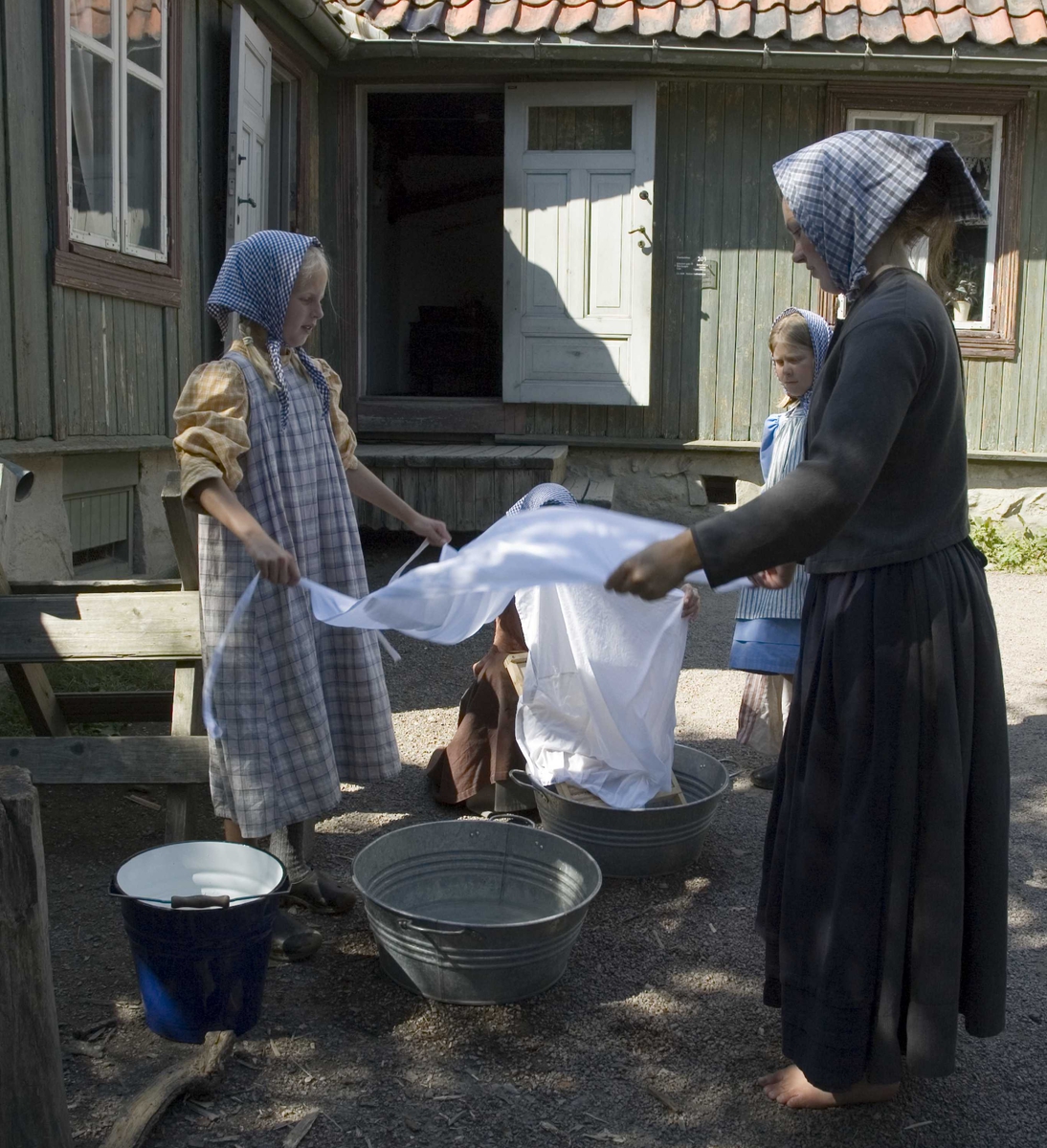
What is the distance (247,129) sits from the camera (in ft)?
23.1

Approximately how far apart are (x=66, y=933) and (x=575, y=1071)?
1423 mm

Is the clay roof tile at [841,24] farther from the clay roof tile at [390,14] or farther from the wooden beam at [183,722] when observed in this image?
the wooden beam at [183,722]

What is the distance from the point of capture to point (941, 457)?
207 cm

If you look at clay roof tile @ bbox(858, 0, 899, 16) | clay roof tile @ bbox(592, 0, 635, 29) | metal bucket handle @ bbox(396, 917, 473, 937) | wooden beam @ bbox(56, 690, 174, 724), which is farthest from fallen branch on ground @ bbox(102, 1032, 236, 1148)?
clay roof tile @ bbox(858, 0, 899, 16)

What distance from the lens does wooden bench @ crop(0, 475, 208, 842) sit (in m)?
3.31

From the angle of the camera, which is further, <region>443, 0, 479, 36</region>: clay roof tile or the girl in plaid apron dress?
<region>443, 0, 479, 36</region>: clay roof tile

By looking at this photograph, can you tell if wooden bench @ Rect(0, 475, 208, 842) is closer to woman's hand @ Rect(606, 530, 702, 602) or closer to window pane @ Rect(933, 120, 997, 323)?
woman's hand @ Rect(606, 530, 702, 602)

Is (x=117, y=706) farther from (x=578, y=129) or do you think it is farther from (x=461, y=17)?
(x=578, y=129)

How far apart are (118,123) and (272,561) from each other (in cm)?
423

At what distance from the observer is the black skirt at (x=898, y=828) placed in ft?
6.91

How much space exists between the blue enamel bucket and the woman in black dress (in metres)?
1.12

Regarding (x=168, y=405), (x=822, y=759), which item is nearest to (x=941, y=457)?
(x=822, y=759)

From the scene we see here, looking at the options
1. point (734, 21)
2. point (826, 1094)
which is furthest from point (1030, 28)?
point (826, 1094)

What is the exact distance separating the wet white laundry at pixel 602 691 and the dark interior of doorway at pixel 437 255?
8.32 m
